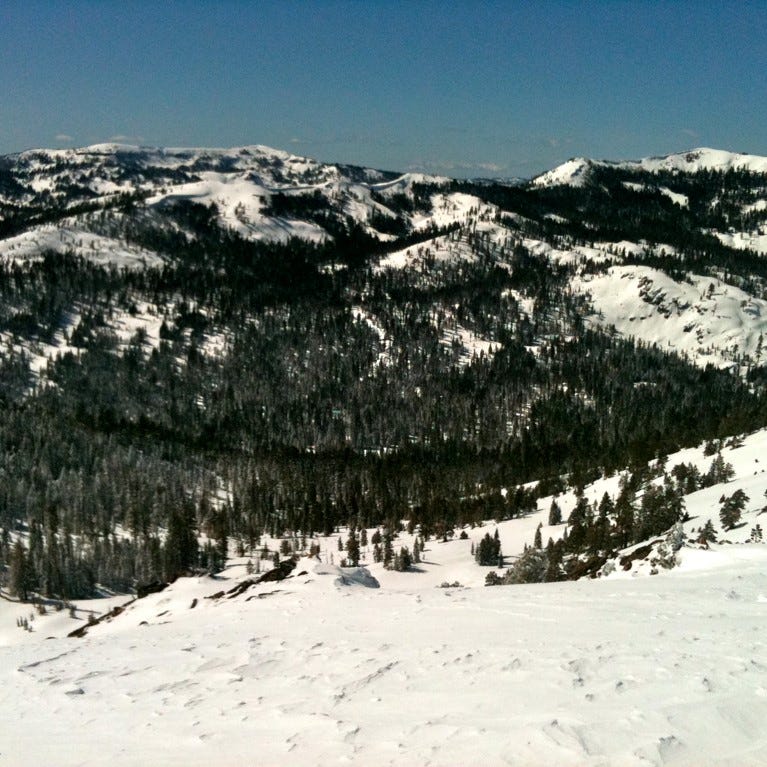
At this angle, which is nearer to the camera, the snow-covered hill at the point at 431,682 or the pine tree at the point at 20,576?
the snow-covered hill at the point at 431,682

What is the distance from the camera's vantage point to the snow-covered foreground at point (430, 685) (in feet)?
44.4

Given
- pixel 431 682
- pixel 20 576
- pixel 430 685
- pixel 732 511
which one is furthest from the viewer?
pixel 20 576

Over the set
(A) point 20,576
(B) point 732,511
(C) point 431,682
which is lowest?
(A) point 20,576

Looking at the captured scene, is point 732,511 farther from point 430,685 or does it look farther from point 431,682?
point 430,685

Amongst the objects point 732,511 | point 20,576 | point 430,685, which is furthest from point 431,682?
point 20,576

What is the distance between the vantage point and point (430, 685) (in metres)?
17.9

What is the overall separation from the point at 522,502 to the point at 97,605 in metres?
81.4

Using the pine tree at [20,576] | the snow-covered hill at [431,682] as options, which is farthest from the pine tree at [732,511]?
the pine tree at [20,576]

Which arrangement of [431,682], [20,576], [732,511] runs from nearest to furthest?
[431,682] < [732,511] < [20,576]

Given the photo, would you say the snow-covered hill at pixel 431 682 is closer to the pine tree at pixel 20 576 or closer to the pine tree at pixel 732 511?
the pine tree at pixel 732 511

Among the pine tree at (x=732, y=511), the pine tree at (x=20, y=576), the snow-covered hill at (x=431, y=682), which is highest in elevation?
the snow-covered hill at (x=431, y=682)

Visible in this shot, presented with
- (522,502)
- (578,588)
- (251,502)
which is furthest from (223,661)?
(251,502)

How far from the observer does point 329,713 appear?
16.5 meters

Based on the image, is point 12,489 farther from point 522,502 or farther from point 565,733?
point 565,733
